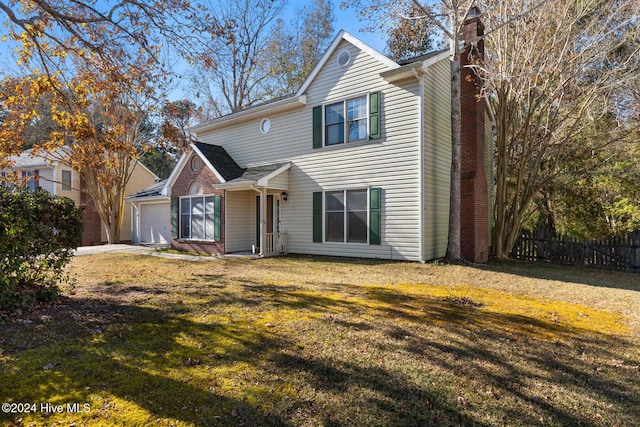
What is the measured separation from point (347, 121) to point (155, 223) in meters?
12.9

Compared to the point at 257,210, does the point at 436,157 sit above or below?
above

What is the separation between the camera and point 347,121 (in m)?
11.9

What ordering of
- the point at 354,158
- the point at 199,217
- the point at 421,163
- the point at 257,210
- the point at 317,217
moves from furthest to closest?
1. the point at 257,210
2. the point at 199,217
3. the point at 317,217
4. the point at 354,158
5. the point at 421,163

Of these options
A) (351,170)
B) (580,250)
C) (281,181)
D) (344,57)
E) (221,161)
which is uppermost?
(344,57)

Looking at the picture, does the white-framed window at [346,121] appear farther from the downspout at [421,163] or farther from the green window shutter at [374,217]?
the green window shutter at [374,217]

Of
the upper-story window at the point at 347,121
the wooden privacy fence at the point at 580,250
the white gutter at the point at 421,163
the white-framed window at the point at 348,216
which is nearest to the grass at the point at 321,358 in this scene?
the white gutter at the point at 421,163

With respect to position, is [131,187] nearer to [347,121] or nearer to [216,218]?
[216,218]

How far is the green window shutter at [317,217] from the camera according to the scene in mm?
12273

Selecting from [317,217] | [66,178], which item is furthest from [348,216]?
[66,178]

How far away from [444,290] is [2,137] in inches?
491

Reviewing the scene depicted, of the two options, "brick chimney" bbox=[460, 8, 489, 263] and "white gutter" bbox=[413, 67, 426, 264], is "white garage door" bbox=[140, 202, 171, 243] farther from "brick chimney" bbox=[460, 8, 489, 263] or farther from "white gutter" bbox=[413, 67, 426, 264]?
"brick chimney" bbox=[460, 8, 489, 263]

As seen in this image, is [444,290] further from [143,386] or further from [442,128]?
[442,128]

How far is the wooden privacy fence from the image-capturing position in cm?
1064

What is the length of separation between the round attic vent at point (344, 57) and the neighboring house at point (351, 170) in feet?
0.27
